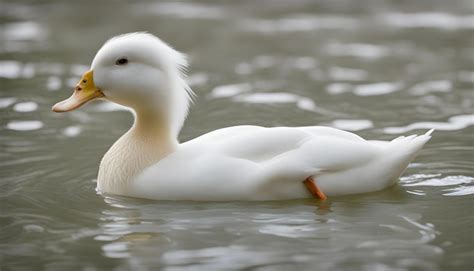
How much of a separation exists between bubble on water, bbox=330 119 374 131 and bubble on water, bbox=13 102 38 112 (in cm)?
308

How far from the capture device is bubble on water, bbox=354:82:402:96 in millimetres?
9688

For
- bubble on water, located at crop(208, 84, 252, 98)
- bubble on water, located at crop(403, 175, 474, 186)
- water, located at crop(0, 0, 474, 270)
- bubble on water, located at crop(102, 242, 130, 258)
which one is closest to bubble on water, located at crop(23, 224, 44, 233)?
water, located at crop(0, 0, 474, 270)

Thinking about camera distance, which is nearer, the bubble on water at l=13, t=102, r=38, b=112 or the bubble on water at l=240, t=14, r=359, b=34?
the bubble on water at l=13, t=102, r=38, b=112

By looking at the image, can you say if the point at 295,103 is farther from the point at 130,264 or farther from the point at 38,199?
the point at 130,264

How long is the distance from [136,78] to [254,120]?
8.79ft

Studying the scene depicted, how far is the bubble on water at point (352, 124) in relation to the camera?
8078mm

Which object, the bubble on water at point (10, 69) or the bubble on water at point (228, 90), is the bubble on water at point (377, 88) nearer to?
the bubble on water at point (228, 90)

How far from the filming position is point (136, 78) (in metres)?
5.95

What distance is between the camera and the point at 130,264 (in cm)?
480

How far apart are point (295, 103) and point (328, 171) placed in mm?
3443

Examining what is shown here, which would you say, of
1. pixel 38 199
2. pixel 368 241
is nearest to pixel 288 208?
pixel 368 241

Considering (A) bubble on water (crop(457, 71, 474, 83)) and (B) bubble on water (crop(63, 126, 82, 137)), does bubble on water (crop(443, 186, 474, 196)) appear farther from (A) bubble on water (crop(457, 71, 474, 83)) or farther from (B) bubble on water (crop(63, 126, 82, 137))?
(A) bubble on water (crop(457, 71, 474, 83))

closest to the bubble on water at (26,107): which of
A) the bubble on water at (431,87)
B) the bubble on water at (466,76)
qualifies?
the bubble on water at (431,87)

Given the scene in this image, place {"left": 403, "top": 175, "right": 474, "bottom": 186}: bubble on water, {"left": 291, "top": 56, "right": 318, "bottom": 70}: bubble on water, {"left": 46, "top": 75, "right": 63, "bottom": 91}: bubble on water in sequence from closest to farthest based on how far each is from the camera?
{"left": 403, "top": 175, "right": 474, "bottom": 186}: bubble on water < {"left": 46, "top": 75, "right": 63, "bottom": 91}: bubble on water < {"left": 291, "top": 56, "right": 318, "bottom": 70}: bubble on water
